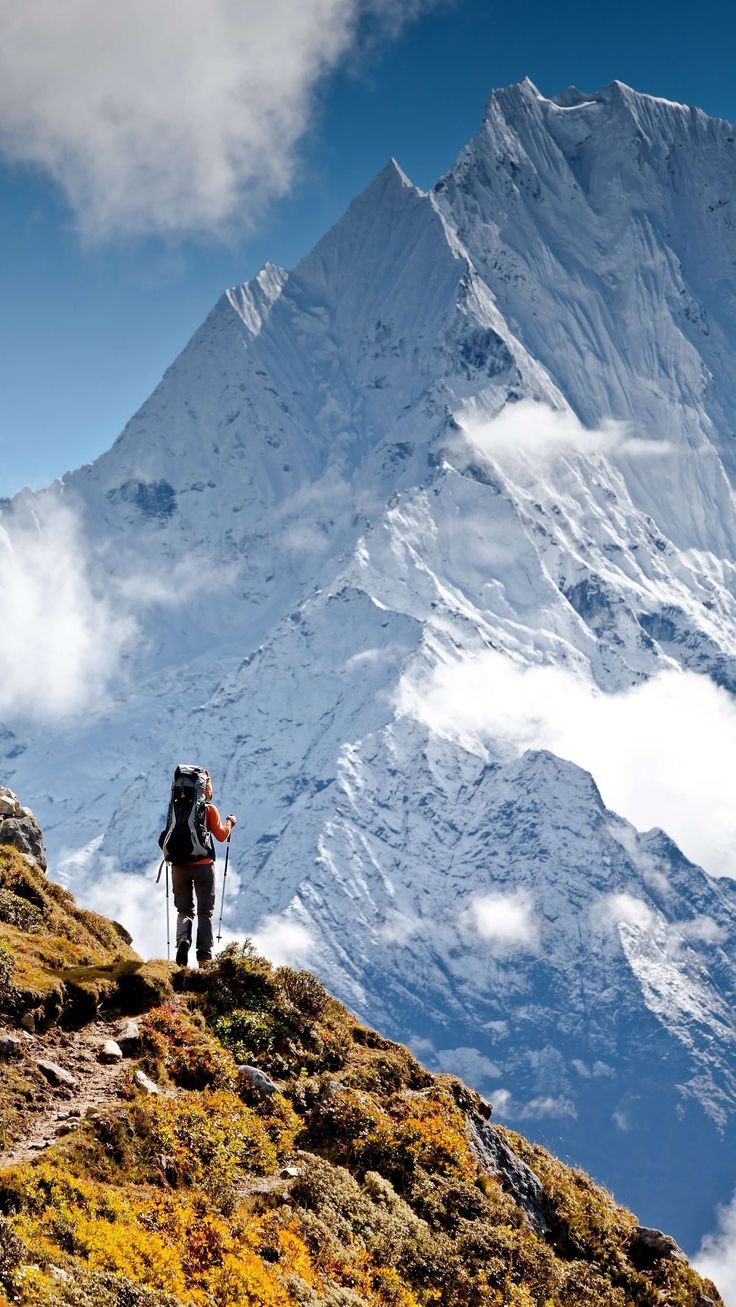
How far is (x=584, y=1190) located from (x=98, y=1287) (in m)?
9.51

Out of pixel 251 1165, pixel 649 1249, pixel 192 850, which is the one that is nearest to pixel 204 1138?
pixel 251 1165

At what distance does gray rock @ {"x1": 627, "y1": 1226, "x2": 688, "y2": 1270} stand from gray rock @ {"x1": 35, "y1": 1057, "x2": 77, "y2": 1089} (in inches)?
310

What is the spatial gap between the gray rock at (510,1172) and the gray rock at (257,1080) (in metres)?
2.87

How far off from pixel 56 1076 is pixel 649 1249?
329 inches

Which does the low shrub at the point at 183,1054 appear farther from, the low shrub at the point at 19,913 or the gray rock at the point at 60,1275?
the gray rock at the point at 60,1275

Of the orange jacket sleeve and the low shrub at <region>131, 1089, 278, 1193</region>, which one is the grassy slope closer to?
the low shrub at <region>131, 1089, 278, 1193</region>

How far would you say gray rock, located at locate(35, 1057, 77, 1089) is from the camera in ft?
50.1

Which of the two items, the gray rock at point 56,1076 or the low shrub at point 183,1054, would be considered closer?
the gray rock at point 56,1076

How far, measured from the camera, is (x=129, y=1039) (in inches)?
657

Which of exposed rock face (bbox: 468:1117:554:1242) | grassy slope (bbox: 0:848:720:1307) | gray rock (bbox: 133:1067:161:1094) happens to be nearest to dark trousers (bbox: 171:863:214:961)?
grassy slope (bbox: 0:848:720:1307)

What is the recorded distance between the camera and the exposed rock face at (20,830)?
23.3 m

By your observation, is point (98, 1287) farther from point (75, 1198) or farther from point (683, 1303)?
point (683, 1303)

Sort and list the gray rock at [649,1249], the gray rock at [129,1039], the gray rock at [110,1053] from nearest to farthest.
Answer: the gray rock at [110,1053]
the gray rock at [129,1039]
the gray rock at [649,1249]

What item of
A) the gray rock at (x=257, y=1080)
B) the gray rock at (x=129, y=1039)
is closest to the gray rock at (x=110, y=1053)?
the gray rock at (x=129, y=1039)
